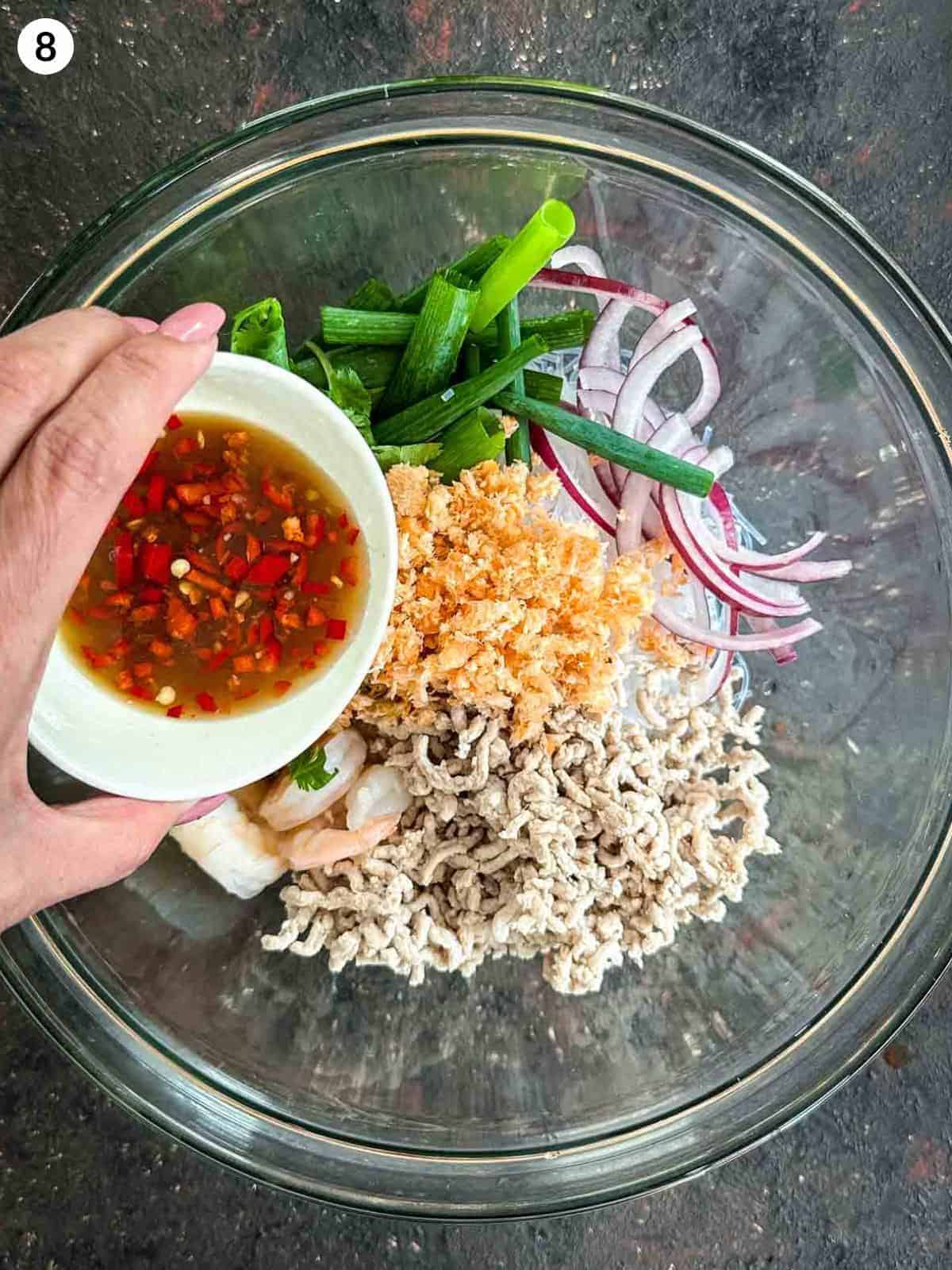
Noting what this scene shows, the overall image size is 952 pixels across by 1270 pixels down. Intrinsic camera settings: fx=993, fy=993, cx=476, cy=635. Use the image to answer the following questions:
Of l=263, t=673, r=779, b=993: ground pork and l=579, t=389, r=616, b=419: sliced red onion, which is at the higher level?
l=579, t=389, r=616, b=419: sliced red onion

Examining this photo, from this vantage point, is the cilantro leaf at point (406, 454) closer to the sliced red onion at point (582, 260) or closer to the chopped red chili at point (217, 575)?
the chopped red chili at point (217, 575)

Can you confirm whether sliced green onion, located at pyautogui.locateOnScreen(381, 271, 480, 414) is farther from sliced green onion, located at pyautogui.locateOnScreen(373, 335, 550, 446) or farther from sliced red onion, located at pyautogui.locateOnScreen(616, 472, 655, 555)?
sliced red onion, located at pyautogui.locateOnScreen(616, 472, 655, 555)

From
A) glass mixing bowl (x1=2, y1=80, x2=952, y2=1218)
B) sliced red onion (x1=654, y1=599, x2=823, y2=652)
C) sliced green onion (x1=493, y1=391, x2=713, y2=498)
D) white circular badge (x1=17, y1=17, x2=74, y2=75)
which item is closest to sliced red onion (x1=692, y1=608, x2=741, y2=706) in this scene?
sliced red onion (x1=654, y1=599, x2=823, y2=652)

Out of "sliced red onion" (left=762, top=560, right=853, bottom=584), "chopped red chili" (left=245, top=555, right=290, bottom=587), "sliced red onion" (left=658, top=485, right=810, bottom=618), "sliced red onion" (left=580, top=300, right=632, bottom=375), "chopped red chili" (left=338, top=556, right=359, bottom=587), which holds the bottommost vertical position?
"sliced red onion" (left=762, top=560, right=853, bottom=584)

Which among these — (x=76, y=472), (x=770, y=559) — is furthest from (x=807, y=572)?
(x=76, y=472)

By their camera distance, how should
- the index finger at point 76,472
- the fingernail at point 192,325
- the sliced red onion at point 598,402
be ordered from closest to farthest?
the index finger at point 76,472, the fingernail at point 192,325, the sliced red onion at point 598,402

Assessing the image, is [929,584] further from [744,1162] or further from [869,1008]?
[744,1162]

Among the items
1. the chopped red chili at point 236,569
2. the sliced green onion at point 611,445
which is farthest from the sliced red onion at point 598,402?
the chopped red chili at point 236,569
